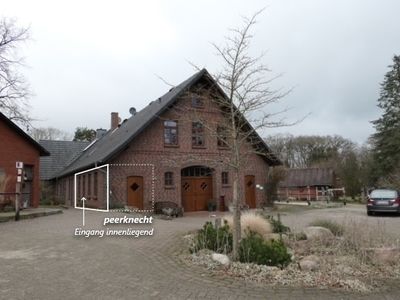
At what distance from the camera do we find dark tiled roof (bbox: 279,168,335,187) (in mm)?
56000

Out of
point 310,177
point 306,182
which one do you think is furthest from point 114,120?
point 310,177

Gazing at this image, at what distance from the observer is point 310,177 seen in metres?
57.8

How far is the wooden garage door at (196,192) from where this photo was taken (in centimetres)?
2586

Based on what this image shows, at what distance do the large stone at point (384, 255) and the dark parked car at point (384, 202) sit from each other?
15863 millimetres

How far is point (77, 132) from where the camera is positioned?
58375mm

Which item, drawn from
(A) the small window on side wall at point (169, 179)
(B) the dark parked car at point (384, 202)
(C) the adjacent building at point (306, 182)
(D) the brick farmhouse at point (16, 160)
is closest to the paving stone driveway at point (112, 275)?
(D) the brick farmhouse at point (16, 160)

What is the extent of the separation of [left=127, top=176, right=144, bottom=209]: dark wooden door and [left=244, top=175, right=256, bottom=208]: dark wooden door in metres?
7.51

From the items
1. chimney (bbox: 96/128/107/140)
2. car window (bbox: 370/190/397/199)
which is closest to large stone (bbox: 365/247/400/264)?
car window (bbox: 370/190/397/199)

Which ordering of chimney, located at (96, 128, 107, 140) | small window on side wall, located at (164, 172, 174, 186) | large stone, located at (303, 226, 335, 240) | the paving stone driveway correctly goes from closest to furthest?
the paving stone driveway, large stone, located at (303, 226, 335, 240), small window on side wall, located at (164, 172, 174, 186), chimney, located at (96, 128, 107, 140)

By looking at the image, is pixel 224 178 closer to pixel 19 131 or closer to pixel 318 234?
pixel 19 131

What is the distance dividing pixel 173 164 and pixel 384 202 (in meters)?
12.0

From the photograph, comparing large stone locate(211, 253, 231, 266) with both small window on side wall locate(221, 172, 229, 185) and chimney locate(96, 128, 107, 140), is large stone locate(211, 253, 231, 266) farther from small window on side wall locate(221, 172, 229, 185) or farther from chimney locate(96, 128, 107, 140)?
chimney locate(96, 128, 107, 140)

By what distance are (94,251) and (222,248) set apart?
2.96 metres

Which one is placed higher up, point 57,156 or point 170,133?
point 170,133
